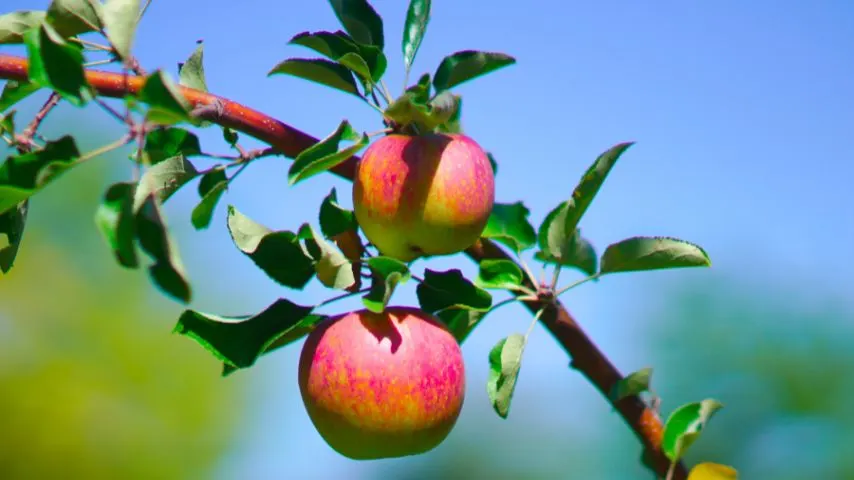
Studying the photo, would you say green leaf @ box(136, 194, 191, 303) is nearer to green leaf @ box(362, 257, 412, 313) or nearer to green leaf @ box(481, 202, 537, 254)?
green leaf @ box(362, 257, 412, 313)

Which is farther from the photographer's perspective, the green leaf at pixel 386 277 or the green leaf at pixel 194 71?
the green leaf at pixel 194 71

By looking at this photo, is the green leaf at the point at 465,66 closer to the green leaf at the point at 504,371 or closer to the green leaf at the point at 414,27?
the green leaf at the point at 414,27

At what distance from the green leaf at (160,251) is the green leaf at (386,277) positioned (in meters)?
0.23

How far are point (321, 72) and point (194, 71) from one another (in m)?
0.13

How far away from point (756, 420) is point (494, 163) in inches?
244

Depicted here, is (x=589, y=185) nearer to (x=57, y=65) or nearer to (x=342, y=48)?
(x=342, y=48)

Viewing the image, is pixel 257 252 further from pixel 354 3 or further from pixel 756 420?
pixel 756 420

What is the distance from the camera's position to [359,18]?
97 cm

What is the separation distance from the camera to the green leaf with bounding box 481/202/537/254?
1024 millimetres

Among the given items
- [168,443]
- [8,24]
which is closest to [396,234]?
[8,24]

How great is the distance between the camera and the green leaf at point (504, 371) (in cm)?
90

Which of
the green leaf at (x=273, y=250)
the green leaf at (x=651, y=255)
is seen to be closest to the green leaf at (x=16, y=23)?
the green leaf at (x=273, y=250)

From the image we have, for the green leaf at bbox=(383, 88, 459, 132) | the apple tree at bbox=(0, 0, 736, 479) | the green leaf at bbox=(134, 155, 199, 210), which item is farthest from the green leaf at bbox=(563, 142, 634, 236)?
the green leaf at bbox=(134, 155, 199, 210)

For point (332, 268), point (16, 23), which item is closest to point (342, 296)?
point (332, 268)
